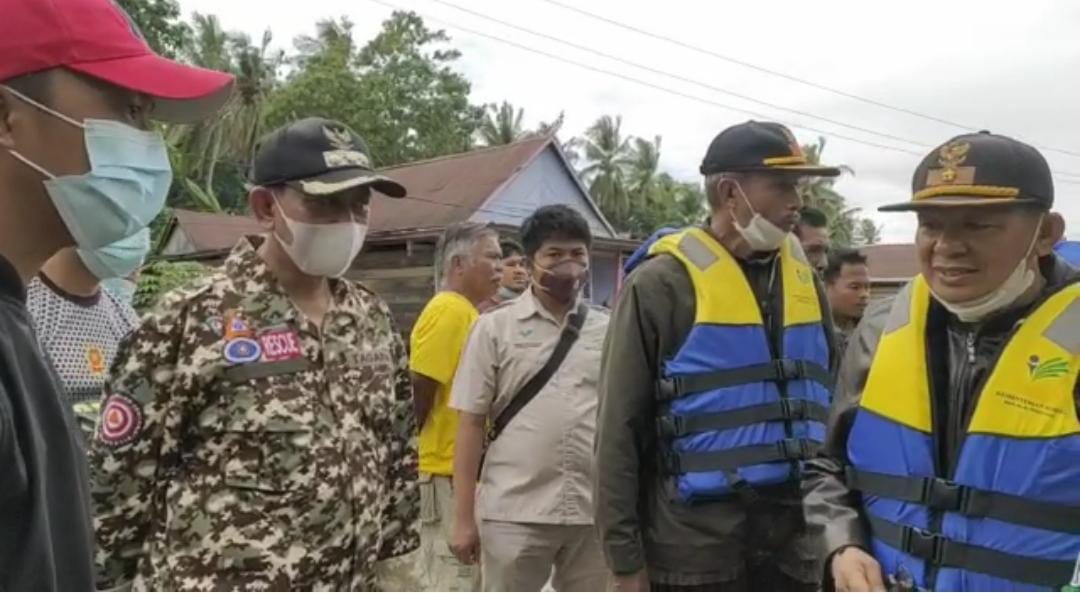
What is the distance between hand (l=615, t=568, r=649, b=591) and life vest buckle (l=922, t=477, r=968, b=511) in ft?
3.59

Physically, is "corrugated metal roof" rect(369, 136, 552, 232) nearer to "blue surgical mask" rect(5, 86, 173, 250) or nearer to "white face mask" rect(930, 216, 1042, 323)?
"white face mask" rect(930, 216, 1042, 323)

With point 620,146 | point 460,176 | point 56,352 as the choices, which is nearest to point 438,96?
point 460,176

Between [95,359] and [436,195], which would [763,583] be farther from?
[436,195]

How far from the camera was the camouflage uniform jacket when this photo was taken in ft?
8.16

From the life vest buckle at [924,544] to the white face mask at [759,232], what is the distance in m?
1.19

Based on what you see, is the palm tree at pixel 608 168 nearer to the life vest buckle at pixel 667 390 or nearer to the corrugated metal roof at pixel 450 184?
the corrugated metal roof at pixel 450 184

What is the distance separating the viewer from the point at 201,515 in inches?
97.9

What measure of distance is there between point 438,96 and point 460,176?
9903 mm

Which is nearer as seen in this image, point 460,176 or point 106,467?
point 106,467

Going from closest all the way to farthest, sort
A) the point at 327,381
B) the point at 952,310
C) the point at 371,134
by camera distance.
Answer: the point at 952,310
the point at 327,381
the point at 371,134

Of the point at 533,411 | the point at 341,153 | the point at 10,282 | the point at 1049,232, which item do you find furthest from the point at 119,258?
the point at 1049,232

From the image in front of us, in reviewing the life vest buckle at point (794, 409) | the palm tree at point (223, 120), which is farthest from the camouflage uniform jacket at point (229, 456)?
the palm tree at point (223, 120)

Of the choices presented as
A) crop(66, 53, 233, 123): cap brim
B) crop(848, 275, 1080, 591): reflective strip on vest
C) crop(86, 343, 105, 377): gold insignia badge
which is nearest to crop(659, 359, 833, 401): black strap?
crop(848, 275, 1080, 591): reflective strip on vest

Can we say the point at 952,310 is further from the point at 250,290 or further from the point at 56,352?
the point at 56,352
